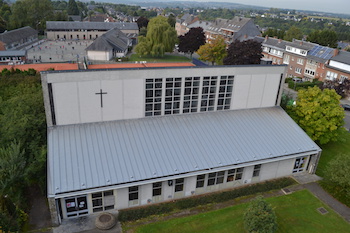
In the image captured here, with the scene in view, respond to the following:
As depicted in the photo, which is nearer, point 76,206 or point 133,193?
point 76,206

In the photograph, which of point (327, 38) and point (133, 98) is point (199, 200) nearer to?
point (133, 98)

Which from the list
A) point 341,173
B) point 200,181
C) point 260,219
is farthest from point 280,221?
point 341,173

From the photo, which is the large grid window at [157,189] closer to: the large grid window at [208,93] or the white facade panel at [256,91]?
the large grid window at [208,93]

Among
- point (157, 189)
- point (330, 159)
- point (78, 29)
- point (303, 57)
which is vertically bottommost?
point (330, 159)

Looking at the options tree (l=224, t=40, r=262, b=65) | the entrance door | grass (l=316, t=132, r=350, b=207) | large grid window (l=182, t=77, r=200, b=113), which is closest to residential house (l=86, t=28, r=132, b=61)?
tree (l=224, t=40, r=262, b=65)

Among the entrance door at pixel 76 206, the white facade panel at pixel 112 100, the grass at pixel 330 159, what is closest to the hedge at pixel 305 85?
the grass at pixel 330 159

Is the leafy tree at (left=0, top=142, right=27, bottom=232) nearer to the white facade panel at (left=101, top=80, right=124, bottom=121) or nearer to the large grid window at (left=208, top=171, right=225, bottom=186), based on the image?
the white facade panel at (left=101, top=80, right=124, bottom=121)

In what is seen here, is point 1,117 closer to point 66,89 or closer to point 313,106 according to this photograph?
point 66,89
